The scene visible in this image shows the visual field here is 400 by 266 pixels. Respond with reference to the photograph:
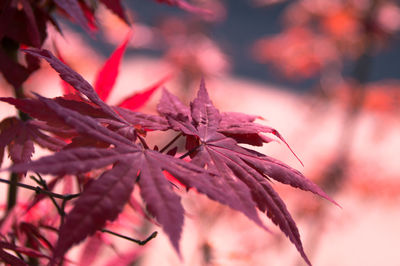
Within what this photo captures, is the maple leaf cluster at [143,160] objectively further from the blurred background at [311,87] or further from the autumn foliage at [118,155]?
the blurred background at [311,87]

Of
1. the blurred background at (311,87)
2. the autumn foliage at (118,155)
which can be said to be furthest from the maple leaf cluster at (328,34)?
the autumn foliage at (118,155)

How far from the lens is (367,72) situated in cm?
191

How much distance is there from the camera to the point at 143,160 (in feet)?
1.02

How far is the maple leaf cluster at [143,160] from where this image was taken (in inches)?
10.4

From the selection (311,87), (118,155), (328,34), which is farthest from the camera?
(311,87)

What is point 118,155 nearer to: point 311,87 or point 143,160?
point 143,160

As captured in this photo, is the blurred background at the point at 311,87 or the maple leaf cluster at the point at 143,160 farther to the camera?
the blurred background at the point at 311,87

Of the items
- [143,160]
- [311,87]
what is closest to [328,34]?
[311,87]

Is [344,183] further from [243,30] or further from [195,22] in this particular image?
[243,30]

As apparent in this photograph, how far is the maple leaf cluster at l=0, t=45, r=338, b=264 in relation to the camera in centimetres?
26

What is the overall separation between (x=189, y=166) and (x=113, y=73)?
0.24 metres

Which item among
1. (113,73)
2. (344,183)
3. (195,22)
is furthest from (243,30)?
(113,73)

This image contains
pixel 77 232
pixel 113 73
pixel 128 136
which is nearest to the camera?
pixel 77 232

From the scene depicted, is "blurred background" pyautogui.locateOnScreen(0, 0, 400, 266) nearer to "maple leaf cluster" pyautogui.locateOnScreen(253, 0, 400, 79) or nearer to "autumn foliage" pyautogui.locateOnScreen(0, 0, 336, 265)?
"maple leaf cluster" pyautogui.locateOnScreen(253, 0, 400, 79)
